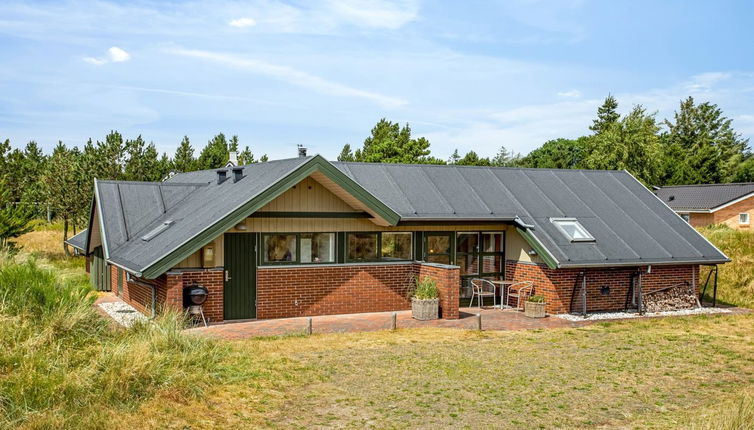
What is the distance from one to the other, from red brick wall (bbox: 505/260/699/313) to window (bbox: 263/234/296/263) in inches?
244

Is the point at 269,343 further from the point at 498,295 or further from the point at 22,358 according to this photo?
the point at 498,295

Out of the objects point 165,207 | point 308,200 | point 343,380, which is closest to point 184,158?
point 165,207

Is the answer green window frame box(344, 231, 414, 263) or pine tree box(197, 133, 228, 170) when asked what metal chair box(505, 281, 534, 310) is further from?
pine tree box(197, 133, 228, 170)

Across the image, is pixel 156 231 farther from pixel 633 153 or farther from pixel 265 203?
pixel 633 153

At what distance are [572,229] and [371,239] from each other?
18.6ft

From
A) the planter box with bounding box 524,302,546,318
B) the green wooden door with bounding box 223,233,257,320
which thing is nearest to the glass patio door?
the planter box with bounding box 524,302,546,318

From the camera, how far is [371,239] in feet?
57.7

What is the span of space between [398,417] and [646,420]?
331 centimetres

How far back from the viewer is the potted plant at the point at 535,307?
56.0 feet

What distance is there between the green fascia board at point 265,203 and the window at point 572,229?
16.1 feet

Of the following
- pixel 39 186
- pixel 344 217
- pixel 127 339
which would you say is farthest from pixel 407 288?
pixel 39 186

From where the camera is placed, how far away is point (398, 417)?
29.7ft

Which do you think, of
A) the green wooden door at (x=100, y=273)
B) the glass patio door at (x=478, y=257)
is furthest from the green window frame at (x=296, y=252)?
the green wooden door at (x=100, y=273)

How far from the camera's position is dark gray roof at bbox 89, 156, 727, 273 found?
1714 cm
